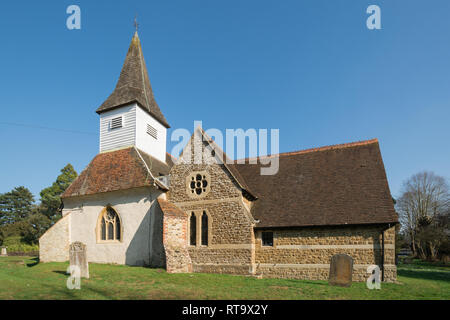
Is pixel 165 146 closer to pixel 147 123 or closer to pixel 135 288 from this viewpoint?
pixel 147 123

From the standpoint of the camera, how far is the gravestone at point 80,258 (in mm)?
14500

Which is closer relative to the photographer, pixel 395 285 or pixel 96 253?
pixel 395 285

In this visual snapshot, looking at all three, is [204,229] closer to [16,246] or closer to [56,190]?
[16,246]

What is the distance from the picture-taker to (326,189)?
1888 centimetres

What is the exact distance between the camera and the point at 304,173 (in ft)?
67.9

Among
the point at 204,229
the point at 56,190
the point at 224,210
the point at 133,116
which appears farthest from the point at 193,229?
the point at 56,190

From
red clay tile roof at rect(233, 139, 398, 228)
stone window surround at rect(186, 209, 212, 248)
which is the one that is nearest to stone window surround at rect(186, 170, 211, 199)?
stone window surround at rect(186, 209, 212, 248)

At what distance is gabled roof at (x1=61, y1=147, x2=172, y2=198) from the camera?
69.1 feet

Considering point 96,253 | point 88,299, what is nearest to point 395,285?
point 88,299

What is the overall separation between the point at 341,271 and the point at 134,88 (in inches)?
819

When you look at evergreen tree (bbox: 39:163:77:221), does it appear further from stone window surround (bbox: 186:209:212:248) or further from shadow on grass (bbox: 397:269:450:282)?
shadow on grass (bbox: 397:269:450:282)

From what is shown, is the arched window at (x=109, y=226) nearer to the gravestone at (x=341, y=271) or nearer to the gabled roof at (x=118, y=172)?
the gabled roof at (x=118, y=172)

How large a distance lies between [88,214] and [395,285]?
19.5 meters
